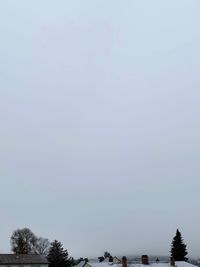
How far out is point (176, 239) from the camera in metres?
103

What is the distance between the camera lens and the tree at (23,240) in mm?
132625

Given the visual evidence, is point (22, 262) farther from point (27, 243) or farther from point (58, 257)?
point (27, 243)

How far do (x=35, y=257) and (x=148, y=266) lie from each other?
46.2 m

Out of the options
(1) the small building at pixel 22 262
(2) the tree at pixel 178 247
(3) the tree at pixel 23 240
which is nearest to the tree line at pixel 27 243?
(3) the tree at pixel 23 240

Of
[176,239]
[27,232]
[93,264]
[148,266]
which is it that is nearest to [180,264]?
[148,266]

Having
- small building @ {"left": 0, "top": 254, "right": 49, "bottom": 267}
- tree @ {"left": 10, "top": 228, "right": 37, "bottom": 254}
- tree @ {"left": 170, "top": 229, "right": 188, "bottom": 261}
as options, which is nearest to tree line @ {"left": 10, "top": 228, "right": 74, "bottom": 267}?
tree @ {"left": 10, "top": 228, "right": 37, "bottom": 254}

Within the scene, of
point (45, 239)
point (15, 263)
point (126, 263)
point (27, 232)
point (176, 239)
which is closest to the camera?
point (126, 263)

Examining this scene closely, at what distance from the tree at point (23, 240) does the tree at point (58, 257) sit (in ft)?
55.2

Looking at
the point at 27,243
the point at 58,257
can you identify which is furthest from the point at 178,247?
the point at 27,243

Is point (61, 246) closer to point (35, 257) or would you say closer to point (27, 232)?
point (35, 257)

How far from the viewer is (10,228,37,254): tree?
13262cm

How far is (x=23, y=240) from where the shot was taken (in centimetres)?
13338

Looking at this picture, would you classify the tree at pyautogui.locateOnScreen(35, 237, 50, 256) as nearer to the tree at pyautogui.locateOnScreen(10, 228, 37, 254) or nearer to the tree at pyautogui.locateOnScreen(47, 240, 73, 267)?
the tree at pyautogui.locateOnScreen(10, 228, 37, 254)

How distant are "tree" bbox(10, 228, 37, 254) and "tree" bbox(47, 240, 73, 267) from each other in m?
16.8
